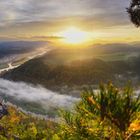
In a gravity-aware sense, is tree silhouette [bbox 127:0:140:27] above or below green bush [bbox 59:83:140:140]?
above

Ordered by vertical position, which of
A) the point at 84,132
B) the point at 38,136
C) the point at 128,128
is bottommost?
the point at 38,136

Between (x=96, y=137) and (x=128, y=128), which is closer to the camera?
(x=128, y=128)

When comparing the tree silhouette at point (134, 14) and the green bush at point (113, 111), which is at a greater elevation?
the tree silhouette at point (134, 14)

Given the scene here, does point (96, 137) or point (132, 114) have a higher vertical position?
point (132, 114)

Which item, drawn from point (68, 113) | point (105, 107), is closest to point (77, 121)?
point (68, 113)

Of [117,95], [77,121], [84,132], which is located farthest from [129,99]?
[77,121]

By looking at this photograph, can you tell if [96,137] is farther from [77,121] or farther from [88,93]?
[77,121]

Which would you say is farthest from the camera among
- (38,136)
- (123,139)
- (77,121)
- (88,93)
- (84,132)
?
(38,136)

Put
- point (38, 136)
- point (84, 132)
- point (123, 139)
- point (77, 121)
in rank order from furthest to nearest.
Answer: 1. point (38, 136)
2. point (77, 121)
3. point (84, 132)
4. point (123, 139)

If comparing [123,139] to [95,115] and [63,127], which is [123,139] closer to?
[95,115]
